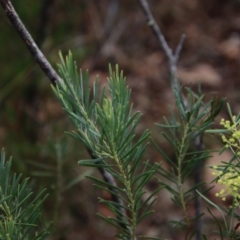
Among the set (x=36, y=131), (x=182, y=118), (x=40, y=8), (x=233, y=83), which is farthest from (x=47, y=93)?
(x=233, y=83)

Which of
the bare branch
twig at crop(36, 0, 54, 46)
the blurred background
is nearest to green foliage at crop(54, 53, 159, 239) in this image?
the bare branch

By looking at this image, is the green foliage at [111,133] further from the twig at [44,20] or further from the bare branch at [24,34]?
the twig at [44,20]

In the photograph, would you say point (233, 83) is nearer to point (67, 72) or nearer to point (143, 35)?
point (143, 35)

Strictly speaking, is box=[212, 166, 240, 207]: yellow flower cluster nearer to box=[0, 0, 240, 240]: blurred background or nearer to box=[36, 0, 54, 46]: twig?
box=[0, 0, 240, 240]: blurred background

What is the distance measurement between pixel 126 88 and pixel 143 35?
2.11 metres

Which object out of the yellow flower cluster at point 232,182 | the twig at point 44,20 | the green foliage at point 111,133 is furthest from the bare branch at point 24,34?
the twig at point 44,20

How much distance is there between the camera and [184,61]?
7.80ft

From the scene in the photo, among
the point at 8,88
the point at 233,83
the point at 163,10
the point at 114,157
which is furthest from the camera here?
the point at 163,10

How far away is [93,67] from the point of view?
221 cm

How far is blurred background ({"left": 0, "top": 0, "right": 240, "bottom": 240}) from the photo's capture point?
1197 millimetres

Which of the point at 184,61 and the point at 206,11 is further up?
the point at 206,11

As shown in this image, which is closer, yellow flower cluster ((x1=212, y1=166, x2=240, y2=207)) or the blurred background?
yellow flower cluster ((x1=212, y1=166, x2=240, y2=207))

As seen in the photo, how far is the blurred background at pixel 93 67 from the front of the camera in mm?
1197

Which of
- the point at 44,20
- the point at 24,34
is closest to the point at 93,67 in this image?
the point at 44,20
